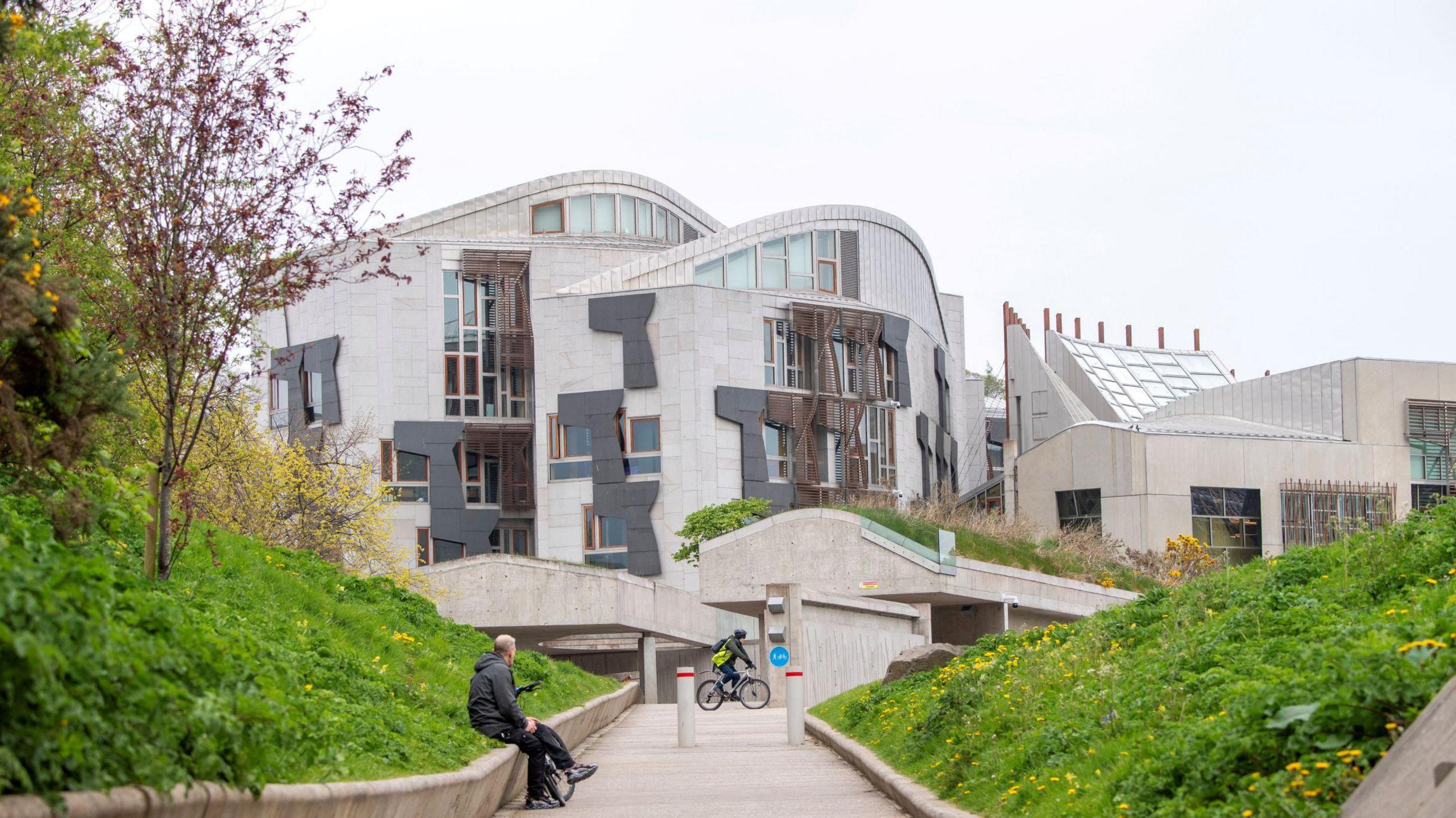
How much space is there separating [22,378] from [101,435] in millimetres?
5234

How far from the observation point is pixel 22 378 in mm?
8586

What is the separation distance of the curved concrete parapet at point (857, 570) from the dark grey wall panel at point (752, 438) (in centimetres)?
1236

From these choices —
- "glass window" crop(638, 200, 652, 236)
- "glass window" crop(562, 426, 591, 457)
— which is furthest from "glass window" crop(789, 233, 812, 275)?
"glass window" crop(562, 426, 591, 457)

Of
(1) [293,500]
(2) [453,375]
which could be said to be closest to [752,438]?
(2) [453,375]

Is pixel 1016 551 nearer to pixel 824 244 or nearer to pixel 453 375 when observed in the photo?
pixel 824 244

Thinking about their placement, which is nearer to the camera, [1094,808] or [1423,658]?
[1423,658]

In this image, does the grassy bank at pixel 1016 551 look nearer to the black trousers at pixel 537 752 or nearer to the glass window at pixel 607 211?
the glass window at pixel 607 211

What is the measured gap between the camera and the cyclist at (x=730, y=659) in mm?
31484

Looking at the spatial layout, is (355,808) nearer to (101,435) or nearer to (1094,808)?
(1094,808)

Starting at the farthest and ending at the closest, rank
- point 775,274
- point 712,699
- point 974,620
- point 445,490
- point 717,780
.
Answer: point 445,490, point 775,274, point 974,620, point 712,699, point 717,780

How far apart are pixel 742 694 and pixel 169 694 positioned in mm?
28017

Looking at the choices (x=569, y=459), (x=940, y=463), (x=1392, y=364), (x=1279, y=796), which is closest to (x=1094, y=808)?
(x=1279, y=796)

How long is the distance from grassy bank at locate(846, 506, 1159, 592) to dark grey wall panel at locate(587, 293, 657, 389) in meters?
12.4

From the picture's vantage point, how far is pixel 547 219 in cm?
6400
